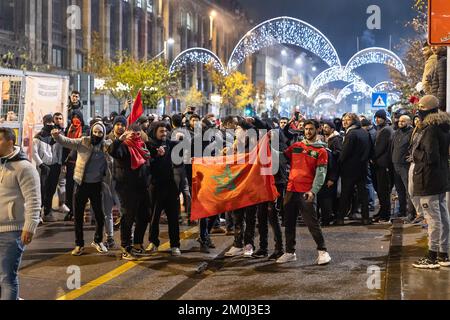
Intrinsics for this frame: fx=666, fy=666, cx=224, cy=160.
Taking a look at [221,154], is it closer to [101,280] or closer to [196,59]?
[101,280]

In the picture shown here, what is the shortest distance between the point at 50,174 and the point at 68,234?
7.20 ft

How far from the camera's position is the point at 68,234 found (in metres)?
11.4

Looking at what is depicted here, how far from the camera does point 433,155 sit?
7.97m

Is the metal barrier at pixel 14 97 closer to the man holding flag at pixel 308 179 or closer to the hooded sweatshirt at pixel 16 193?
the man holding flag at pixel 308 179

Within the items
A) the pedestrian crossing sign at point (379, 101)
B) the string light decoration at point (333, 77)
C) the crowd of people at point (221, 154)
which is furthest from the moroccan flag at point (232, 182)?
the string light decoration at point (333, 77)

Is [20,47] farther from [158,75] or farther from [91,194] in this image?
[91,194]

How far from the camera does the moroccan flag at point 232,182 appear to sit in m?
9.34

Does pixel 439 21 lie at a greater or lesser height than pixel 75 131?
greater

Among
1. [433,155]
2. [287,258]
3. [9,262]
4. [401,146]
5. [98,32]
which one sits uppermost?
[98,32]

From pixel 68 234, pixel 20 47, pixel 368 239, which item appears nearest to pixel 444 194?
pixel 368 239

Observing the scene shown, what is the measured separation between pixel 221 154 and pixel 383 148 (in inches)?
152

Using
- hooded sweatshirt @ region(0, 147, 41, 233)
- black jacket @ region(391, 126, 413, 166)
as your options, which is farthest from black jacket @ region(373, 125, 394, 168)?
hooded sweatshirt @ region(0, 147, 41, 233)

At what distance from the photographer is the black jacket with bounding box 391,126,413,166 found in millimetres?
12078

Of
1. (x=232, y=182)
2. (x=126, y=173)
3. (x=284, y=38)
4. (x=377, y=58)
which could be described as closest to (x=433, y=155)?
(x=232, y=182)
